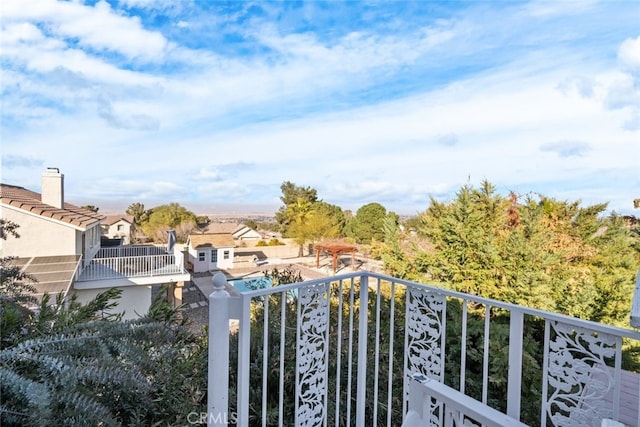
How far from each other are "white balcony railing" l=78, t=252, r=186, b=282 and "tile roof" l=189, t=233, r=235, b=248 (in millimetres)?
3883

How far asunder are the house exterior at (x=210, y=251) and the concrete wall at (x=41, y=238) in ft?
17.2

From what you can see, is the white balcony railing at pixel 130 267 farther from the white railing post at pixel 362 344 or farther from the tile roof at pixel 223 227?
the tile roof at pixel 223 227

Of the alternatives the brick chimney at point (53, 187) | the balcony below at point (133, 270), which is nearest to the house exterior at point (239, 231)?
the balcony below at point (133, 270)

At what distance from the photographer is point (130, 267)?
26.9 ft

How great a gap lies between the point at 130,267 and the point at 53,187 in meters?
2.52

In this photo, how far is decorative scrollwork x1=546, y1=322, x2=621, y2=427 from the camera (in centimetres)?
130

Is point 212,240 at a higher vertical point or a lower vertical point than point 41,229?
lower

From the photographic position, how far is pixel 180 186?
26.7 feet

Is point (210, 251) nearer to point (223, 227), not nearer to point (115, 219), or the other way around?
point (115, 219)

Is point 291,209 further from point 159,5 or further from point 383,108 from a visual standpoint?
point 159,5

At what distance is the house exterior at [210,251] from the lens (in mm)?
12586

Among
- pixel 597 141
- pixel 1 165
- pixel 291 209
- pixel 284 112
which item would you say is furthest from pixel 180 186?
pixel 291 209

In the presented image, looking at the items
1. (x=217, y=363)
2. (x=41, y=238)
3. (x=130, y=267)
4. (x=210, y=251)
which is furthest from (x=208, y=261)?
(x=217, y=363)

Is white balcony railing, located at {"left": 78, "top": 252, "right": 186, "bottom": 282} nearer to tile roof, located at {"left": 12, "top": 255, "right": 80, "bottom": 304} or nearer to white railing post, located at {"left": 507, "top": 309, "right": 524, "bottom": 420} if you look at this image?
tile roof, located at {"left": 12, "top": 255, "right": 80, "bottom": 304}
